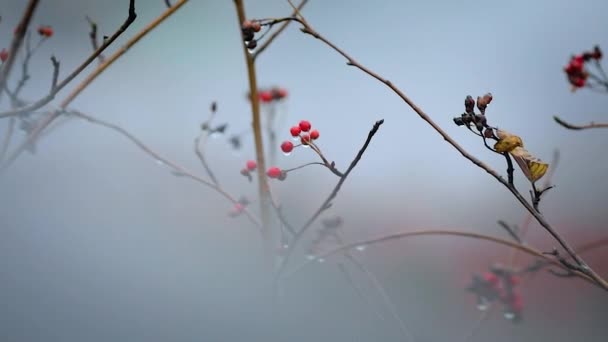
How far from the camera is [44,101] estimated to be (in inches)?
20.8

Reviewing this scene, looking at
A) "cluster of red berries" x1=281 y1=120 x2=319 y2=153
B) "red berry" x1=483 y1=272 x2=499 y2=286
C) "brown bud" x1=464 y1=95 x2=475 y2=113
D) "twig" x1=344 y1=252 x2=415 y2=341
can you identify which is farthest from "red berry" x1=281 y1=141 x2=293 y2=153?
"red berry" x1=483 y1=272 x2=499 y2=286

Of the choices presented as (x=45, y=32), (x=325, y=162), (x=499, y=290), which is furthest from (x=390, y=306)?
(x=45, y=32)

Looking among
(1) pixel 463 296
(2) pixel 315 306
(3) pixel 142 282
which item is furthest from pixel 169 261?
(1) pixel 463 296

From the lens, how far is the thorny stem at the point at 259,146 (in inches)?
28.1

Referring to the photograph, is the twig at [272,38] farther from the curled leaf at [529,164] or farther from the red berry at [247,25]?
the curled leaf at [529,164]

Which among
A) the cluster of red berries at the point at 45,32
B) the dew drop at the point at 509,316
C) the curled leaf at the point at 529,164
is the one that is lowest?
the dew drop at the point at 509,316

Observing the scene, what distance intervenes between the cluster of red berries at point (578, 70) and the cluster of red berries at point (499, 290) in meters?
0.39

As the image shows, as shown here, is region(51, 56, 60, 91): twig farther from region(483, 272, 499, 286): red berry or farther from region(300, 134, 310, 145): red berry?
region(483, 272, 499, 286): red berry

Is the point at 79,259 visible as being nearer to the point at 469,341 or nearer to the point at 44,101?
the point at 44,101

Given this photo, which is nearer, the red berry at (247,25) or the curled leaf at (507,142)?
the curled leaf at (507,142)

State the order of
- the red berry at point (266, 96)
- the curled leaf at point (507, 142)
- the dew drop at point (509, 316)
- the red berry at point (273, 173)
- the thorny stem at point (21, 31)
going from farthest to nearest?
the red berry at point (266, 96) < the dew drop at point (509, 316) < the red berry at point (273, 173) < the curled leaf at point (507, 142) < the thorny stem at point (21, 31)

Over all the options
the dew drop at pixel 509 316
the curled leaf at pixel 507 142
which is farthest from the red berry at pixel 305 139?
the dew drop at pixel 509 316

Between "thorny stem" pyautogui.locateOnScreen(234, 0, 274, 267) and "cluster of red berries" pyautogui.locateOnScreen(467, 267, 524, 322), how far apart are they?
49 centimetres

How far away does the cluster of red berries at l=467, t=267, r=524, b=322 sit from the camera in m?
1.02
